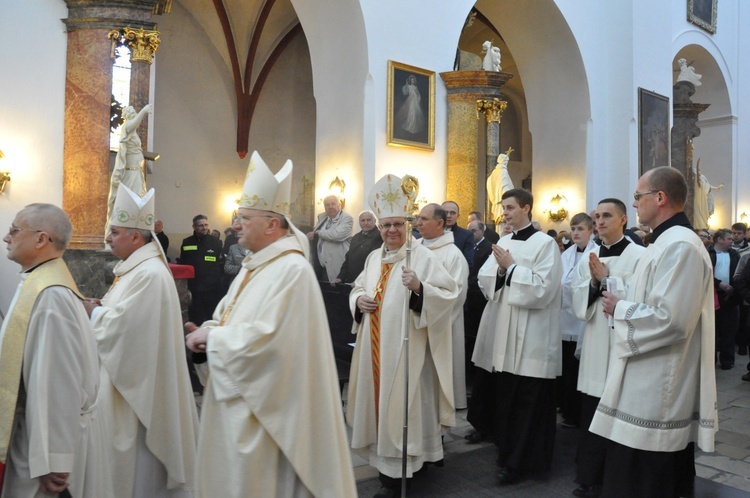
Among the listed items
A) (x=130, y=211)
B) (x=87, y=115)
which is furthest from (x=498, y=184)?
(x=130, y=211)

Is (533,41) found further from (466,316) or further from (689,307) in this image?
(689,307)

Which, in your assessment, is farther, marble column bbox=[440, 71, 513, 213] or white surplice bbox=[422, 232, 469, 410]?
marble column bbox=[440, 71, 513, 213]

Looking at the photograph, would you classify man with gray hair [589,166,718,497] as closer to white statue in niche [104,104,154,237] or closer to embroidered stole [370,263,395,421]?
embroidered stole [370,263,395,421]

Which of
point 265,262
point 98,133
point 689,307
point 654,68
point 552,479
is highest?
point 654,68

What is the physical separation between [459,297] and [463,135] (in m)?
6.41

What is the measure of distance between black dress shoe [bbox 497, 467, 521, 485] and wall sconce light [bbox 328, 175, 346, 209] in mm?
6110

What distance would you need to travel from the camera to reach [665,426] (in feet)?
9.36

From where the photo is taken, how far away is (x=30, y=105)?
6.89 meters

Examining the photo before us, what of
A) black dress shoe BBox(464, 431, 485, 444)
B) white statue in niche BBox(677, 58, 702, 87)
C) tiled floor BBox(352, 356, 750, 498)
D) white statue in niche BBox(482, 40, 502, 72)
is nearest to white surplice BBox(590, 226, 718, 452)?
tiled floor BBox(352, 356, 750, 498)

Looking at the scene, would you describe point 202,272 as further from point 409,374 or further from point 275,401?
point 275,401

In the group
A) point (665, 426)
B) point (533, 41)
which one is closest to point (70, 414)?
point (665, 426)

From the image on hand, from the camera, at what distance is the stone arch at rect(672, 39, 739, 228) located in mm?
18297

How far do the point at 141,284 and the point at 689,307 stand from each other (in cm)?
267

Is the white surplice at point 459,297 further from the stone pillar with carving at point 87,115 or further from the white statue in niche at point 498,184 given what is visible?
the white statue in niche at point 498,184
